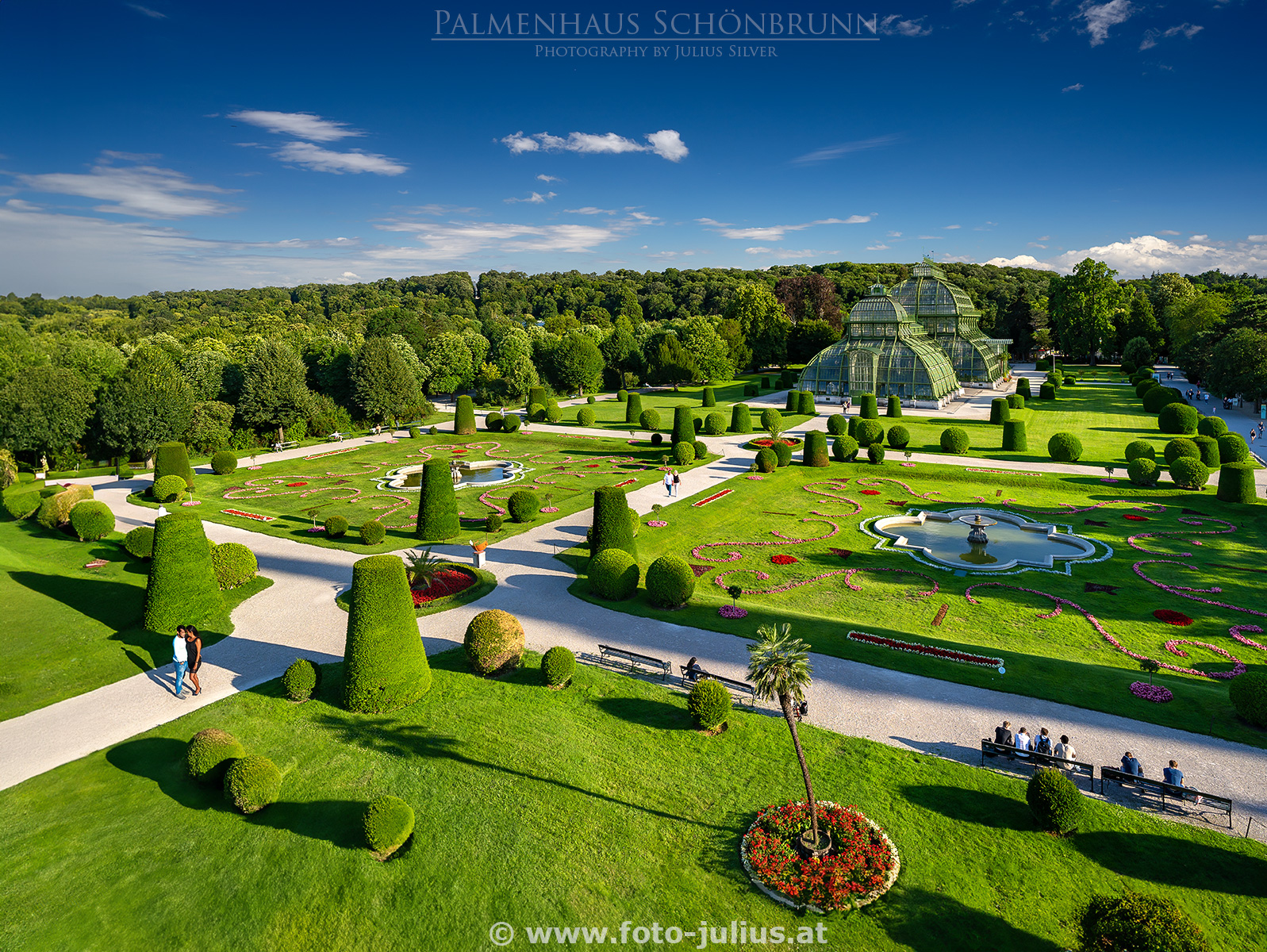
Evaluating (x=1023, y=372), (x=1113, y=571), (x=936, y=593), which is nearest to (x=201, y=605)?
(x=936, y=593)

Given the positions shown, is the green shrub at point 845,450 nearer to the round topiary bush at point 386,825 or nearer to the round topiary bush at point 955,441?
the round topiary bush at point 955,441

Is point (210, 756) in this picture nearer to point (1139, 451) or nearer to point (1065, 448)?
point (1139, 451)

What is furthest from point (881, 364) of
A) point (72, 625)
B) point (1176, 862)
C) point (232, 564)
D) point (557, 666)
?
point (72, 625)

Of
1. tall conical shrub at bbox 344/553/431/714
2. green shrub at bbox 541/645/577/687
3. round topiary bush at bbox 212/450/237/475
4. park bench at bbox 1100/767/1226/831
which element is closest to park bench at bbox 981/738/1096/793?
park bench at bbox 1100/767/1226/831

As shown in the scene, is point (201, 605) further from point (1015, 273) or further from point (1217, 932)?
point (1015, 273)

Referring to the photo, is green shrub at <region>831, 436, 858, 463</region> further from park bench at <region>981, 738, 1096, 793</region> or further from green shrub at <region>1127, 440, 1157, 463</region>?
park bench at <region>981, 738, 1096, 793</region>

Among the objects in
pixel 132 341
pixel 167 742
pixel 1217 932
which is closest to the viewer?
pixel 1217 932
